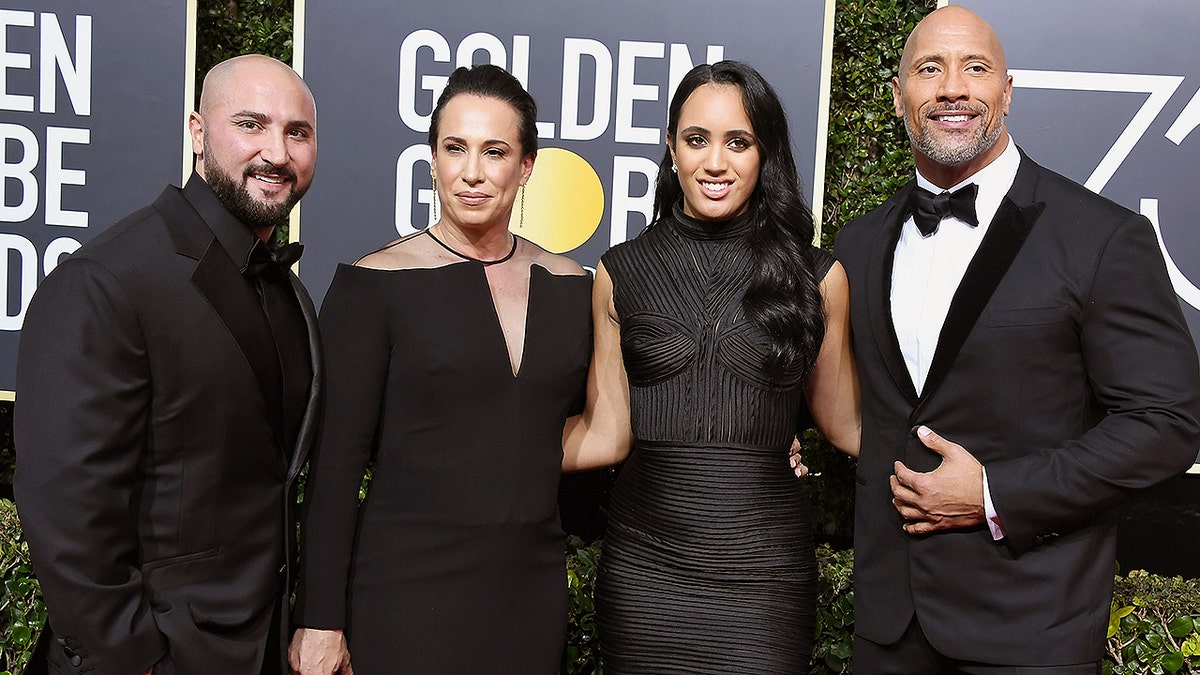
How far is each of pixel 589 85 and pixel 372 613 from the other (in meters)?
1.90

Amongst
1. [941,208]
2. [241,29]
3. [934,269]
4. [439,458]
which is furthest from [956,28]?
[241,29]

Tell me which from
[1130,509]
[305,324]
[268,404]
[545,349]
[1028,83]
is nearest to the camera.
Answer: [268,404]

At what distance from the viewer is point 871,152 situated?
3.63 meters

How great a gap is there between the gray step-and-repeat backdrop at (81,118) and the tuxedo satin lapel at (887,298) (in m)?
2.37

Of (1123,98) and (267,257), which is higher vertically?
(1123,98)

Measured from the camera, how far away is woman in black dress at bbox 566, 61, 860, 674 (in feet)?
7.95

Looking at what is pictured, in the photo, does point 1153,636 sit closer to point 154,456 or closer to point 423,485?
point 423,485

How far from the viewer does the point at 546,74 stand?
344cm

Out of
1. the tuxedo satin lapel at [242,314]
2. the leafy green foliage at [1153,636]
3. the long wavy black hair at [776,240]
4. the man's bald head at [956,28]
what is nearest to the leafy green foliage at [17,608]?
the tuxedo satin lapel at [242,314]

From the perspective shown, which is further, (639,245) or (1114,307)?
(639,245)

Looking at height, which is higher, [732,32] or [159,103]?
[732,32]

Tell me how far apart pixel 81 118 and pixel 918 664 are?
10.2 feet

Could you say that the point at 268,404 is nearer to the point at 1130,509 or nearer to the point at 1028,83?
the point at 1028,83

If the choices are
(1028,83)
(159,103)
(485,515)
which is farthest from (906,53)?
(159,103)
